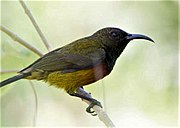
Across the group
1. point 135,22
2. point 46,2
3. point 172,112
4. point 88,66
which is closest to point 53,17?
point 46,2

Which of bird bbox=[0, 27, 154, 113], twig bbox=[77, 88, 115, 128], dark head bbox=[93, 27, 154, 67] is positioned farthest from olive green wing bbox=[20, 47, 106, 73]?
twig bbox=[77, 88, 115, 128]

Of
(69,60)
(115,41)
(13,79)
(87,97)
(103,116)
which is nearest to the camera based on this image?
(103,116)

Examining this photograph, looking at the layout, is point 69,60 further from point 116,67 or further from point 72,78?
point 116,67

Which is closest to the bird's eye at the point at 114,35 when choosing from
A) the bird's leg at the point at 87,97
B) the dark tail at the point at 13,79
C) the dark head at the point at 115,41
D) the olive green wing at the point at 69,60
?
the dark head at the point at 115,41

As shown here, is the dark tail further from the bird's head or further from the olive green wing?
the bird's head

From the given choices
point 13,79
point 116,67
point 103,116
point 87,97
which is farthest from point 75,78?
point 116,67

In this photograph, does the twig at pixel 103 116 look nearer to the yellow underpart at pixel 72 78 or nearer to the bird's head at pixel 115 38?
the yellow underpart at pixel 72 78
